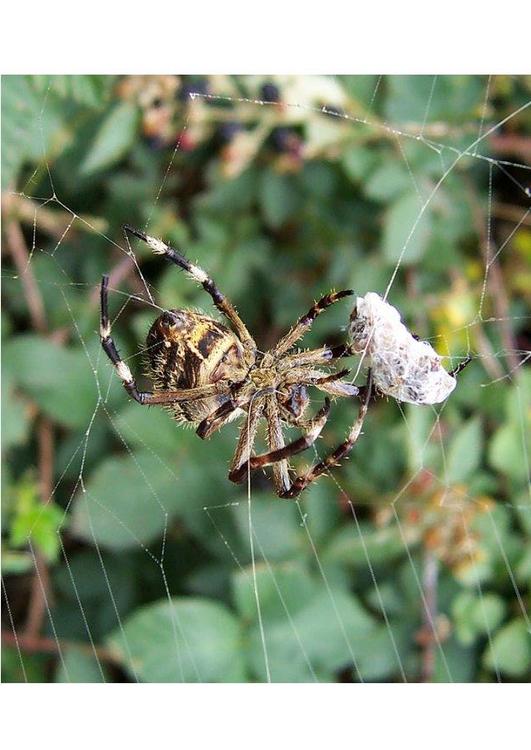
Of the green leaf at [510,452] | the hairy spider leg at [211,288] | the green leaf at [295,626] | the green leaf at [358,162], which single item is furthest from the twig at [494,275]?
the hairy spider leg at [211,288]

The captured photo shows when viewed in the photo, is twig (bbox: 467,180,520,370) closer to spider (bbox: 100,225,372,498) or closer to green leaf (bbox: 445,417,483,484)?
green leaf (bbox: 445,417,483,484)

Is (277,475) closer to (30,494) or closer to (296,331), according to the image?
(296,331)

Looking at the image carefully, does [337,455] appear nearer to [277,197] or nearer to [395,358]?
[395,358]

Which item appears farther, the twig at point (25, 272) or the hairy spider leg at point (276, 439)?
the twig at point (25, 272)

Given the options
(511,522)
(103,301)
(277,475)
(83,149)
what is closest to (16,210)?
(83,149)

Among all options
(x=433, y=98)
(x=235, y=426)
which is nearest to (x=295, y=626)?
(x=235, y=426)

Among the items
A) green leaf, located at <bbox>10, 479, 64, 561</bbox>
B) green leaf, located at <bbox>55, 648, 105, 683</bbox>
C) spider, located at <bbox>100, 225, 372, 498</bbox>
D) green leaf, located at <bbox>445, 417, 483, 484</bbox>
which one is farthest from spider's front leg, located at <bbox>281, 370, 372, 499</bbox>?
green leaf, located at <bbox>55, 648, 105, 683</bbox>

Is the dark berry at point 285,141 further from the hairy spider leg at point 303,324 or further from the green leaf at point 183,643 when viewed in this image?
the green leaf at point 183,643
